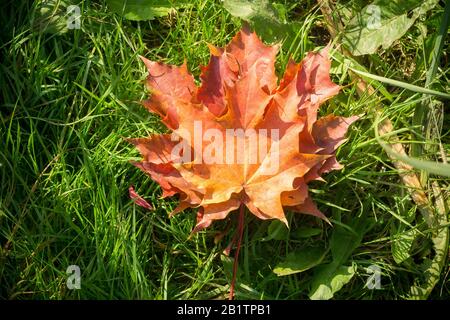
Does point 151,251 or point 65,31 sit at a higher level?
point 65,31

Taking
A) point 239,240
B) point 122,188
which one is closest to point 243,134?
point 239,240

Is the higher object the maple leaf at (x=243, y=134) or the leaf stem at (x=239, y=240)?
the maple leaf at (x=243, y=134)

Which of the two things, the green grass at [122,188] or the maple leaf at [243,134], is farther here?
the green grass at [122,188]

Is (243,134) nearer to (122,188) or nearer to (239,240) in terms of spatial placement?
(239,240)
